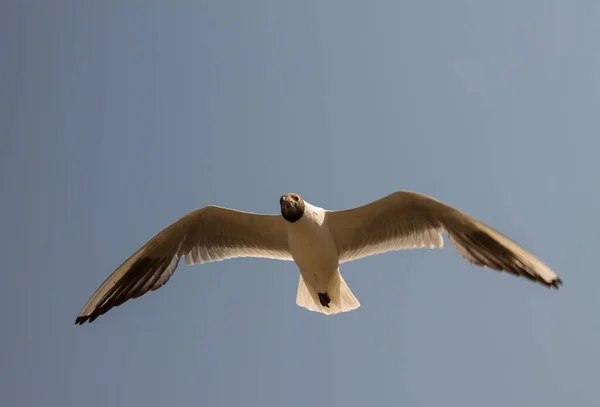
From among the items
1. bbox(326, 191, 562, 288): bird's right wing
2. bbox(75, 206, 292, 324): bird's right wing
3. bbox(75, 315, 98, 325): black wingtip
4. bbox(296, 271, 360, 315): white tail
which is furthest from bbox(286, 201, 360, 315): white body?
bbox(75, 315, 98, 325): black wingtip

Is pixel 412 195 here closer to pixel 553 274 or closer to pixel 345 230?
A: pixel 345 230

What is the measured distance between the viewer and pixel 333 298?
830 cm

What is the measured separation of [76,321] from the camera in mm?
7742

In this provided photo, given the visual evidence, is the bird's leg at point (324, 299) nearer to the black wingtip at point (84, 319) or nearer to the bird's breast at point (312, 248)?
the bird's breast at point (312, 248)

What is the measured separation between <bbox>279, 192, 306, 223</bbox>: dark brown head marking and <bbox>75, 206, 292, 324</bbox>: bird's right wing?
0.39 metres

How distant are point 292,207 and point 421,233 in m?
1.56

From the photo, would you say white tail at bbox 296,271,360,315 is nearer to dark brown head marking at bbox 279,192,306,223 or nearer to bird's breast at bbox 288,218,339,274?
bird's breast at bbox 288,218,339,274

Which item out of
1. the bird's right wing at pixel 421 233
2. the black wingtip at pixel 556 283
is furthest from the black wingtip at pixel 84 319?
the black wingtip at pixel 556 283

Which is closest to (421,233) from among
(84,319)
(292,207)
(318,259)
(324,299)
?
(318,259)

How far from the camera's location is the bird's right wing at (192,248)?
26.6 ft

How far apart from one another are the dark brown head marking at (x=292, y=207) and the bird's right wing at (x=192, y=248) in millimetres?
390

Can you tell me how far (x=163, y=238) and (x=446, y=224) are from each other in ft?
11.0

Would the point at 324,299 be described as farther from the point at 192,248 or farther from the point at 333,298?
the point at 192,248

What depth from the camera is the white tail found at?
825 centimetres
